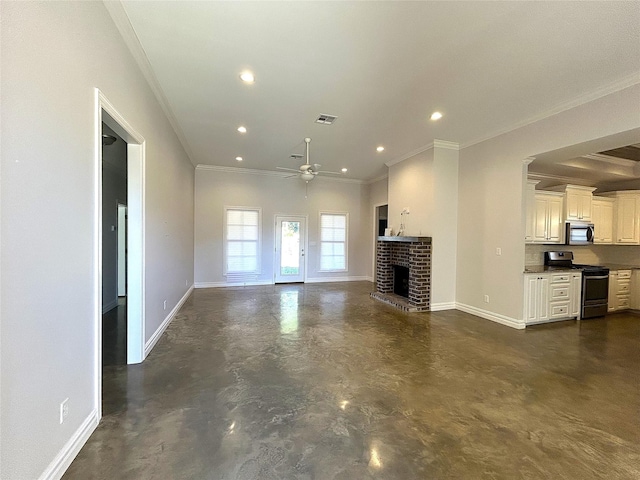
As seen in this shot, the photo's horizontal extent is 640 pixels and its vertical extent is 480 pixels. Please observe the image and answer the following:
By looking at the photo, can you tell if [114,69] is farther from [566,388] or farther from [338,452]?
[566,388]

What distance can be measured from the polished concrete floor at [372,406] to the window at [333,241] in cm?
468

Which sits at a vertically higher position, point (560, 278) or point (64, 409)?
point (560, 278)

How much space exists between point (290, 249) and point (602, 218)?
742cm

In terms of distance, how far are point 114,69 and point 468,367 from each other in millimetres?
4580

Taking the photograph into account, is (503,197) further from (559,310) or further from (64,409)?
(64,409)

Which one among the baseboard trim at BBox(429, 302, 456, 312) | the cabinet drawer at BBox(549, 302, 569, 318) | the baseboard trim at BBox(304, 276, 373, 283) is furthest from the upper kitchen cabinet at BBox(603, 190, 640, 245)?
the baseboard trim at BBox(304, 276, 373, 283)

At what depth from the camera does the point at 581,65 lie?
2977 mm

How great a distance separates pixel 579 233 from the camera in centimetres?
555

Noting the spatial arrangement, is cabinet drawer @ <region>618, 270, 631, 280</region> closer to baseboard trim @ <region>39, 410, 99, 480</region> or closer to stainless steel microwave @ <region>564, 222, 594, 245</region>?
stainless steel microwave @ <region>564, 222, 594, 245</region>

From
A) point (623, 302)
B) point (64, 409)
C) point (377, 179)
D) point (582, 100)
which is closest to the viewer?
point (64, 409)

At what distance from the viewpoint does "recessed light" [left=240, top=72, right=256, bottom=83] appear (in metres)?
3.23

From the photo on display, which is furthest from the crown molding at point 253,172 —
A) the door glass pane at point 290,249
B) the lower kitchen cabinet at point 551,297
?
the lower kitchen cabinet at point 551,297

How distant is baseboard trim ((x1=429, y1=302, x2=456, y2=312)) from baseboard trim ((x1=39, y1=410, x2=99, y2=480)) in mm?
5232

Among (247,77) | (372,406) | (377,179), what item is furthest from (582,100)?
(377,179)
